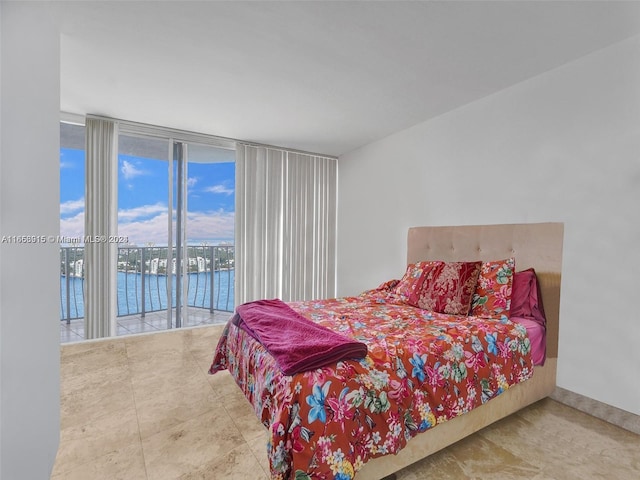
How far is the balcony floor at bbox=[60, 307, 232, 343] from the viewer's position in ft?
13.2

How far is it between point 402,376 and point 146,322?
424 cm

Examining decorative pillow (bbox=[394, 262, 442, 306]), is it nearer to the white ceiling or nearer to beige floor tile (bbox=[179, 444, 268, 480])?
the white ceiling

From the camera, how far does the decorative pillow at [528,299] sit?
240 cm

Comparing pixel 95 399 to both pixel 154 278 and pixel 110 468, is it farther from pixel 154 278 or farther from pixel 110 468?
pixel 154 278

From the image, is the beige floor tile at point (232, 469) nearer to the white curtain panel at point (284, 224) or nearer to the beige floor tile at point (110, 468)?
the beige floor tile at point (110, 468)

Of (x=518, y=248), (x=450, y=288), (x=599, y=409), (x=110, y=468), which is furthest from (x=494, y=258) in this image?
(x=110, y=468)

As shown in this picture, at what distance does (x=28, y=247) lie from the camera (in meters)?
1.38

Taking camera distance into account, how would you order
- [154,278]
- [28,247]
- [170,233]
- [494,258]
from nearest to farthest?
[28,247] → [494,258] → [170,233] → [154,278]

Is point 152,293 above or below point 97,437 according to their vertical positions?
above

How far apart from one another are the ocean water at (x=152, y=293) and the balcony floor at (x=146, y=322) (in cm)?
9

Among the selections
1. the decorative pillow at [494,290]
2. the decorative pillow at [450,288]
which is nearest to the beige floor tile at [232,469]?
the decorative pillow at [450,288]

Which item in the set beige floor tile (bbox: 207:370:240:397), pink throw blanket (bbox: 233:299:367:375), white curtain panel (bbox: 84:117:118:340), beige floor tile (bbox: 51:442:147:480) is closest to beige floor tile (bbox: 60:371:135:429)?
beige floor tile (bbox: 51:442:147:480)

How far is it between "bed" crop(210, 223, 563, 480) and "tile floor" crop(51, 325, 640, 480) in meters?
0.13

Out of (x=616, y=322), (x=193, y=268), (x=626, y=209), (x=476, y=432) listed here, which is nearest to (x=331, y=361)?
(x=476, y=432)
